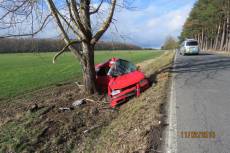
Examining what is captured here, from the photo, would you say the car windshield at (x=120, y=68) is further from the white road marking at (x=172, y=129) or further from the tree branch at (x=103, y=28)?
the white road marking at (x=172, y=129)

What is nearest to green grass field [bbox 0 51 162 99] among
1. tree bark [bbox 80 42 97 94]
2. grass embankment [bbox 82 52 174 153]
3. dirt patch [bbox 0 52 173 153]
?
tree bark [bbox 80 42 97 94]

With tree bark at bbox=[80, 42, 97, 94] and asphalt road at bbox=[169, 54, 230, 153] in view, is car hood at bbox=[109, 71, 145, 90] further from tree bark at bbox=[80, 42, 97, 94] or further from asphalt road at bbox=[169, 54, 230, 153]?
asphalt road at bbox=[169, 54, 230, 153]

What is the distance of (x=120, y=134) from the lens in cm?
616

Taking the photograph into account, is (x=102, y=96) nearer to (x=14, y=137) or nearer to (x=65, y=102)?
(x=65, y=102)

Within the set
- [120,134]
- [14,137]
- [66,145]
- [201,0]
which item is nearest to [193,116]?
[120,134]

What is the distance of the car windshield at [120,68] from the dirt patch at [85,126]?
155cm

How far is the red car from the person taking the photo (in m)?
9.62

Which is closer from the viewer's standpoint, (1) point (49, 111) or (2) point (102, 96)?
(1) point (49, 111)

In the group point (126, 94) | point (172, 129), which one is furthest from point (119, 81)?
point (172, 129)

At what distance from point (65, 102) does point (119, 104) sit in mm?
2276

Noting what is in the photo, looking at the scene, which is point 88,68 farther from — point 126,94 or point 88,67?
point 126,94

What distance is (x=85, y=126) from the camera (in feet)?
25.4

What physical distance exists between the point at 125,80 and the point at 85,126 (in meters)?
3.02
